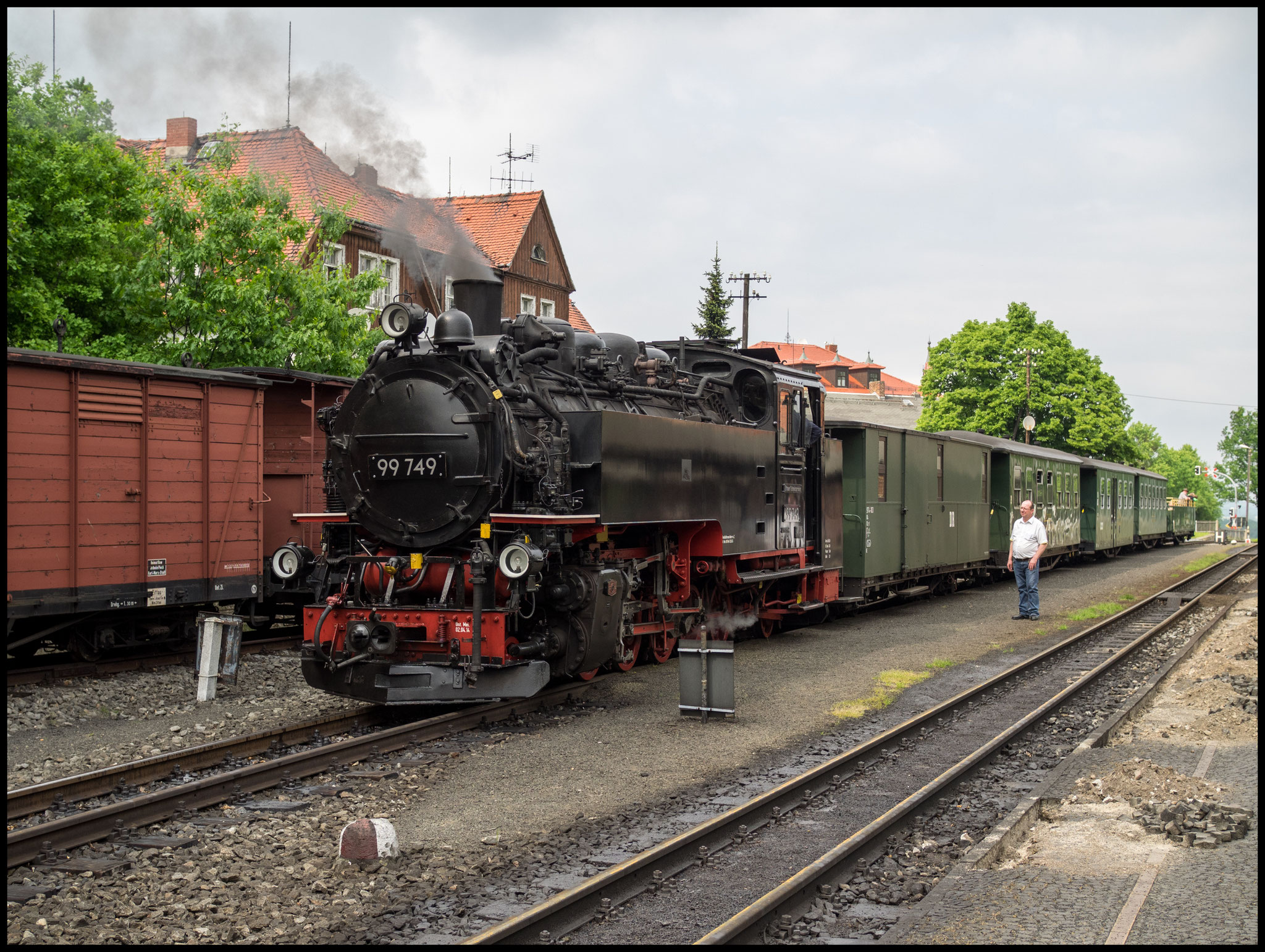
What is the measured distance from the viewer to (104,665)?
963 centimetres

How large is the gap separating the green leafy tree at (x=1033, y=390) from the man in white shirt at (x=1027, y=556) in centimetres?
3486

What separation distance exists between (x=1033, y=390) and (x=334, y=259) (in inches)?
1416

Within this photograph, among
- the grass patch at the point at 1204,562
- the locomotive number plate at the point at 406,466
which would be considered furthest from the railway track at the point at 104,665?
the grass patch at the point at 1204,562

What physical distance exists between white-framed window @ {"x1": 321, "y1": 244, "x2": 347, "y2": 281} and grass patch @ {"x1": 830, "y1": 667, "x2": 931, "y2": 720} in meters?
11.3

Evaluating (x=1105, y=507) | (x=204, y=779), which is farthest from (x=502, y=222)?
(x=204, y=779)

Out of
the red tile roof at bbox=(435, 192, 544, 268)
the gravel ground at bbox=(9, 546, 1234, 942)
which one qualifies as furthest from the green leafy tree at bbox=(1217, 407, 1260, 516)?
the gravel ground at bbox=(9, 546, 1234, 942)

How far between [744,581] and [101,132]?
13273mm

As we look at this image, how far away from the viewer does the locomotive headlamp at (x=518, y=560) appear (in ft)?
24.8

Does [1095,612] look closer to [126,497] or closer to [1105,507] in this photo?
[126,497]

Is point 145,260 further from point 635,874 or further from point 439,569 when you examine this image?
point 635,874

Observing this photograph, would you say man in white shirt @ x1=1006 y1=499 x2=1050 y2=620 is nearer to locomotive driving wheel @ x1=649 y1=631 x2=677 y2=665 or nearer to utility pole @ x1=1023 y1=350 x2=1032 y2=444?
locomotive driving wheel @ x1=649 y1=631 x2=677 y2=665

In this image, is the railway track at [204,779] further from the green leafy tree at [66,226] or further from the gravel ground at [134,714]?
the green leafy tree at [66,226]

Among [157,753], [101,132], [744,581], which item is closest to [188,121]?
[101,132]

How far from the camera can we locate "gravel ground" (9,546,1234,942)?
4379 mm
